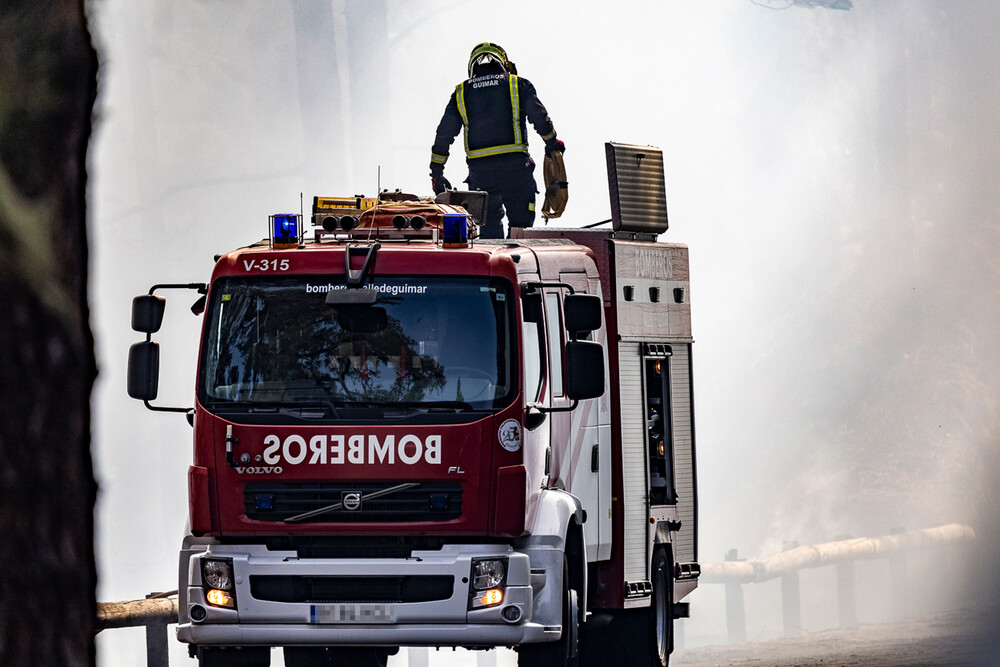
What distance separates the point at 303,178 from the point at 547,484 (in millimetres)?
28372

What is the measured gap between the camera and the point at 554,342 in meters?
8.84

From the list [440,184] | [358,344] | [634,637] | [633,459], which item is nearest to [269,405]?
[358,344]

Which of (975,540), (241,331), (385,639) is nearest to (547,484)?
(385,639)

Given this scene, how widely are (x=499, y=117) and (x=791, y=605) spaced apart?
10395 millimetres

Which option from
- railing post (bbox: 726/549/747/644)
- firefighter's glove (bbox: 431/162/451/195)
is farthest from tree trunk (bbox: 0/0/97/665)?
railing post (bbox: 726/549/747/644)

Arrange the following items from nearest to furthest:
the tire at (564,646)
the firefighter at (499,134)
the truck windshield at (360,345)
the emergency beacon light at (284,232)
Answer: the truck windshield at (360,345), the tire at (564,646), the emergency beacon light at (284,232), the firefighter at (499,134)

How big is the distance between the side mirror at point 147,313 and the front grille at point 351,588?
1334mm

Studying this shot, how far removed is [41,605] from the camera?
9.09ft

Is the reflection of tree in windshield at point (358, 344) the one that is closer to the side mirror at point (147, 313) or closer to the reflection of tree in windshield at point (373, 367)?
the reflection of tree in windshield at point (373, 367)

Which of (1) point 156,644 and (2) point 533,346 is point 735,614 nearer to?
(1) point 156,644

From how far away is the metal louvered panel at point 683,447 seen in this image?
11031mm

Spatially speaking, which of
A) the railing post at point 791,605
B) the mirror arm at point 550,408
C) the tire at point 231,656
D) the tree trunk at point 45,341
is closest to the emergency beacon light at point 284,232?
the mirror arm at point 550,408

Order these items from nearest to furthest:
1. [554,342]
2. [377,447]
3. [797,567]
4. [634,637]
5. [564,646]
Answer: [377,447]
[564,646]
[554,342]
[634,637]
[797,567]

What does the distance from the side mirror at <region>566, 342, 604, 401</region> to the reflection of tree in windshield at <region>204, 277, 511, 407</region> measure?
13.2 inches
